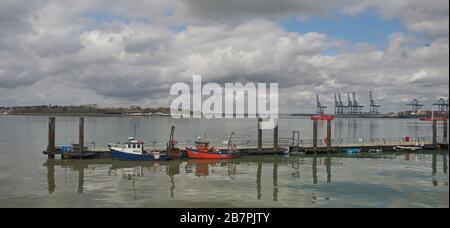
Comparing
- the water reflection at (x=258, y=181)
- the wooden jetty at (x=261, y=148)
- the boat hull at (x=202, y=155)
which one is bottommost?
the water reflection at (x=258, y=181)

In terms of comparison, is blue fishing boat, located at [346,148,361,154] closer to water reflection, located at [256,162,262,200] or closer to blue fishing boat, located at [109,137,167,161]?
water reflection, located at [256,162,262,200]

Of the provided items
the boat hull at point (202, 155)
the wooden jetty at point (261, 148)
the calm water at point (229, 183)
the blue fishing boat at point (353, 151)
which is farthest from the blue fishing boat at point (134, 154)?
the blue fishing boat at point (353, 151)

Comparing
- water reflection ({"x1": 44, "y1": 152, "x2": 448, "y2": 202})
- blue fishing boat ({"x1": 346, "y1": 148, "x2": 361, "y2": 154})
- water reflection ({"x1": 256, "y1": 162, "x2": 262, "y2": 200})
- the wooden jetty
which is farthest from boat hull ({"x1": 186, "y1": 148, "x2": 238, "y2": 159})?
blue fishing boat ({"x1": 346, "y1": 148, "x2": 361, "y2": 154})

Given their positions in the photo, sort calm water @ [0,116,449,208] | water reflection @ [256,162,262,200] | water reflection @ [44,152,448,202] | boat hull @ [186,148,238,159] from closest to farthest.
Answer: calm water @ [0,116,449,208] < water reflection @ [256,162,262,200] < water reflection @ [44,152,448,202] < boat hull @ [186,148,238,159]

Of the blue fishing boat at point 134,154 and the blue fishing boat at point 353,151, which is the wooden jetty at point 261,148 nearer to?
the blue fishing boat at point 353,151

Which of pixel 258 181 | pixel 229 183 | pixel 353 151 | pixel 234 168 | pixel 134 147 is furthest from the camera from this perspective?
pixel 353 151

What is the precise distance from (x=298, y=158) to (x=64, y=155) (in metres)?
27.9

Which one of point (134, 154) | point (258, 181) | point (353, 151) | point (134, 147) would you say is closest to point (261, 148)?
point (353, 151)

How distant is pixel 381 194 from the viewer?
1168 inches

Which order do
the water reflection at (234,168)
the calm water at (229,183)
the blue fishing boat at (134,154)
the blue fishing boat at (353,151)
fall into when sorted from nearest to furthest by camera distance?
1. the calm water at (229,183)
2. the water reflection at (234,168)
3. the blue fishing boat at (134,154)
4. the blue fishing boat at (353,151)

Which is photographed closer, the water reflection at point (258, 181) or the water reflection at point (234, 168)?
the water reflection at point (258, 181)

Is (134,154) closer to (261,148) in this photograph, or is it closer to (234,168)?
(234,168)
